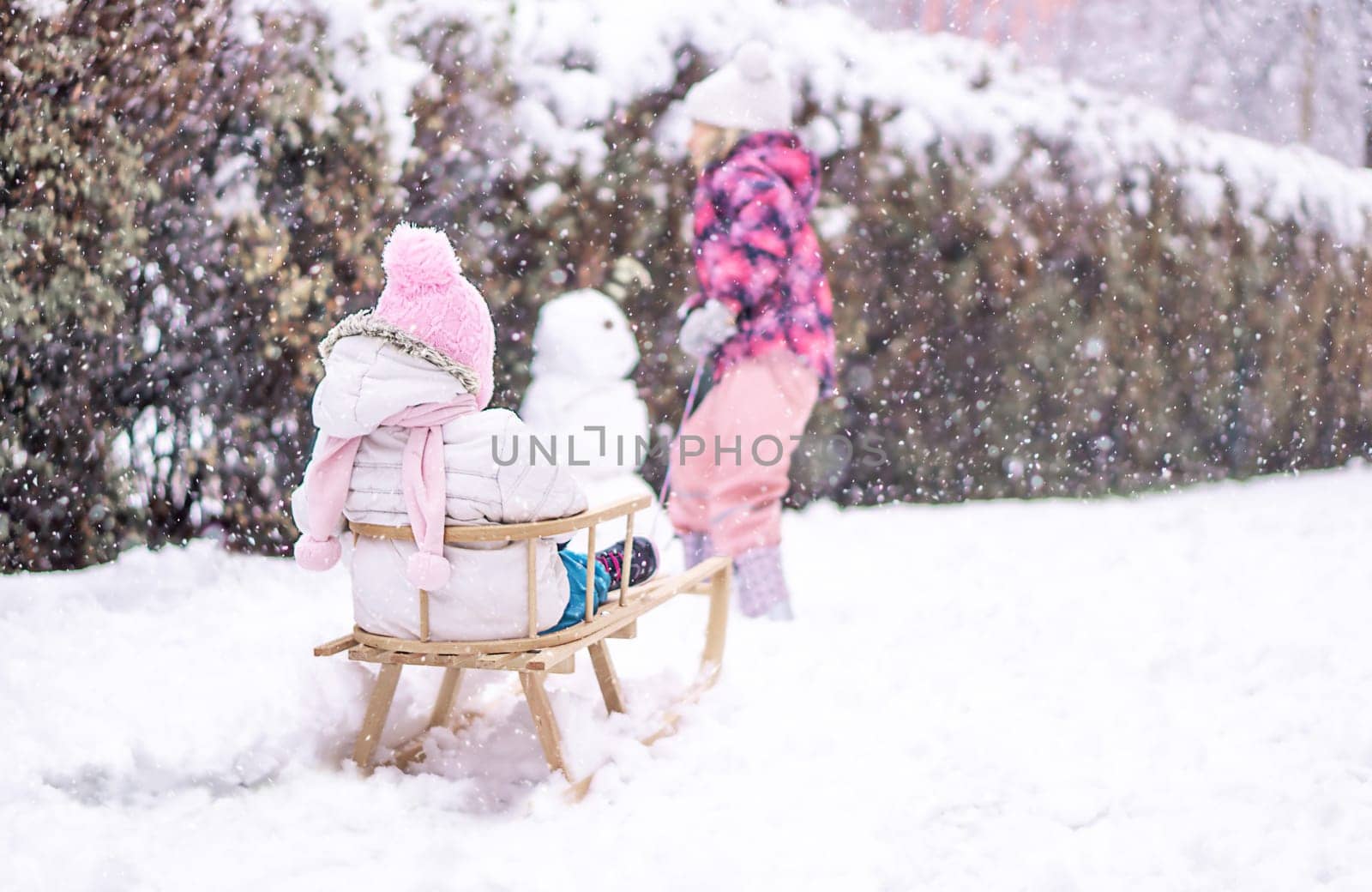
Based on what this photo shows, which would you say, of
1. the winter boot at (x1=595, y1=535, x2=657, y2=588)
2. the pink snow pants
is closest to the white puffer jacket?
the winter boot at (x1=595, y1=535, x2=657, y2=588)

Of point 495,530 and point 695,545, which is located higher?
point 495,530

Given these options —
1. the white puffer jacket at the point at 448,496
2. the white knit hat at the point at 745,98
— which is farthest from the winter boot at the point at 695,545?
the white puffer jacket at the point at 448,496

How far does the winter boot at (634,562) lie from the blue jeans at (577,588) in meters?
0.03

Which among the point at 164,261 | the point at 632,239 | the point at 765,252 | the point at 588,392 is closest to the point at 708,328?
the point at 765,252

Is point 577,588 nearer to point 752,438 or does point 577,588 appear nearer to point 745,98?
point 752,438

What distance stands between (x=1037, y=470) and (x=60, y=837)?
5.04 meters

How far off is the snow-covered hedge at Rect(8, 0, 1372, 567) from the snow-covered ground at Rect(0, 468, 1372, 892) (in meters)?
0.60

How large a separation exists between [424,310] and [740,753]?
1265 millimetres

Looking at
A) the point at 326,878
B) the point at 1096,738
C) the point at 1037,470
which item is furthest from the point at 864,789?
the point at 1037,470

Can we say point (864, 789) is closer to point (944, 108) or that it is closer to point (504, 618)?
point (504, 618)

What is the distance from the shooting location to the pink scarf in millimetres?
2146

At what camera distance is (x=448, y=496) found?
2.20 metres

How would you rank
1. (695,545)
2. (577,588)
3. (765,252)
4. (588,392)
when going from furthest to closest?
(588,392) → (695,545) → (765,252) → (577,588)

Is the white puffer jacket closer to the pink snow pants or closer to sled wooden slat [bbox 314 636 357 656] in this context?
sled wooden slat [bbox 314 636 357 656]
